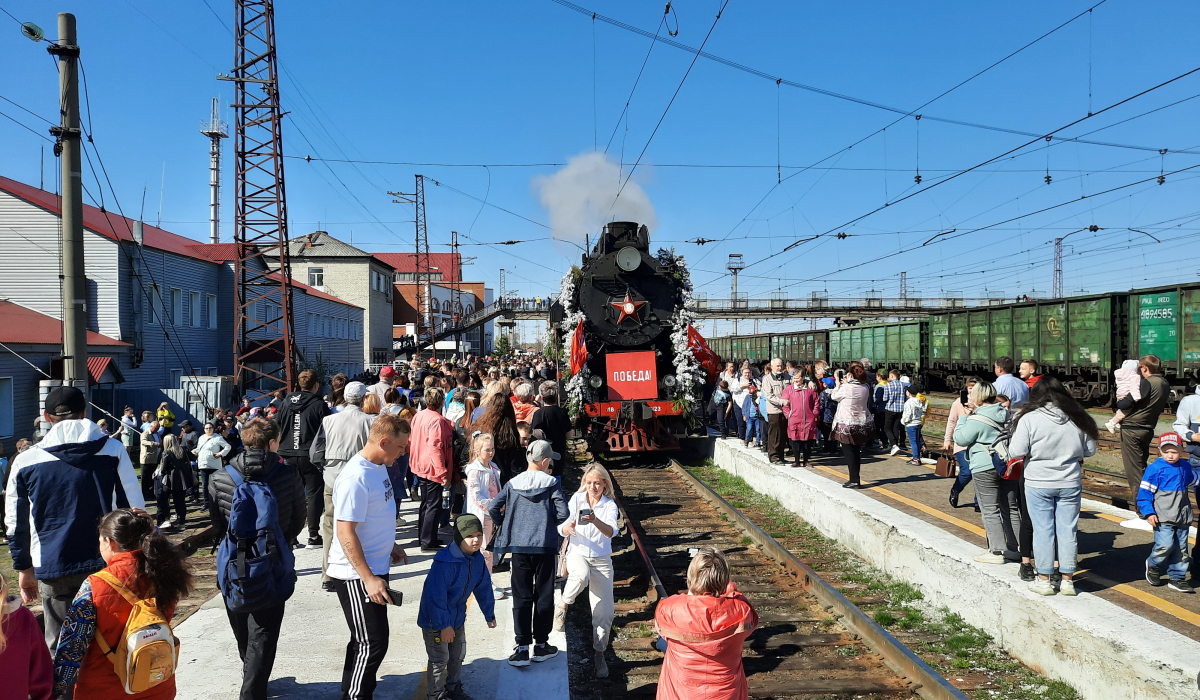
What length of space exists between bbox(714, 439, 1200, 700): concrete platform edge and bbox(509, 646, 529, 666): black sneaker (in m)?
3.43

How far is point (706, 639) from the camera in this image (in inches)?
131

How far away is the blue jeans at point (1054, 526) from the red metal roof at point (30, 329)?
60.5 ft

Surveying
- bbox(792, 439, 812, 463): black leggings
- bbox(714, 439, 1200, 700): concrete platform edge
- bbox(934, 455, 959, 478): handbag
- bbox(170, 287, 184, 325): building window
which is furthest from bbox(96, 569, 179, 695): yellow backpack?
bbox(170, 287, 184, 325): building window

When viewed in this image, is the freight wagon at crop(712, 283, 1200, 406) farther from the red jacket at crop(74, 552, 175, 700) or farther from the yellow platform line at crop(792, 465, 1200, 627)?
the red jacket at crop(74, 552, 175, 700)

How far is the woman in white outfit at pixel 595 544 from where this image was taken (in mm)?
5070

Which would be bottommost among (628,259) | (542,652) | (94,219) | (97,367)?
(542,652)

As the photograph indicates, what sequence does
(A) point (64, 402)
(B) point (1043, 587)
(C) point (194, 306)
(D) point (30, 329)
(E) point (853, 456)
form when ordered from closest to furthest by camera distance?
1. (A) point (64, 402)
2. (B) point (1043, 587)
3. (E) point (853, 456)
4. (D) point (30, 329)
5. (C) point (194, 306)

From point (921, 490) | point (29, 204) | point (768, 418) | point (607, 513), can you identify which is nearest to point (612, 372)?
point (768, 418)

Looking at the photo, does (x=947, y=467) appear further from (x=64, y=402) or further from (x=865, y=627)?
(x=64, y=402)

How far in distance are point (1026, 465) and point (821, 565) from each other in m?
2.67

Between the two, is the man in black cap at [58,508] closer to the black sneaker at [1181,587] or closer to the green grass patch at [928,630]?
the green grass patch at [928,630]

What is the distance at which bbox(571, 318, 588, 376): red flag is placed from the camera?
41.9 ft

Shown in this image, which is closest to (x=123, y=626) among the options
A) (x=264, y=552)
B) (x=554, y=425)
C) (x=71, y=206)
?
(x=264, y=552)

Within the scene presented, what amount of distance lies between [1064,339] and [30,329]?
1102 inches
